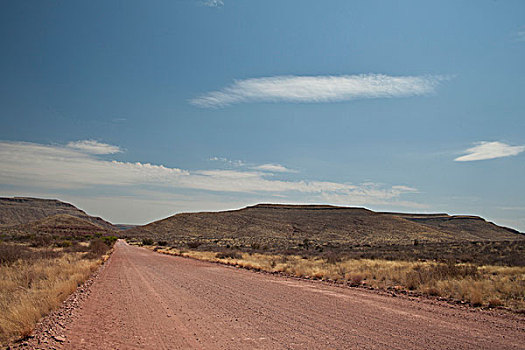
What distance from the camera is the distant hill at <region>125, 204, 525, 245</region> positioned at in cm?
9306

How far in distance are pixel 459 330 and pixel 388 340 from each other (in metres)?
2.04

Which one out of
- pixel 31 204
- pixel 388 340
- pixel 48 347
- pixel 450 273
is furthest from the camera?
pixel 31 204

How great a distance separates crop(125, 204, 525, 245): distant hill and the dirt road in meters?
71.8

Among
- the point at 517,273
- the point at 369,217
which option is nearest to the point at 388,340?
the point at 517,273

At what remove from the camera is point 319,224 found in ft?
356

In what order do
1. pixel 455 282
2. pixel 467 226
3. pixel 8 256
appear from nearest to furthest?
pixel 455 282
pixel 8 256
pixel 467 226

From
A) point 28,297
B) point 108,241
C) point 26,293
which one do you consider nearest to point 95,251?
point 26,293

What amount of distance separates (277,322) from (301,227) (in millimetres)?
97332

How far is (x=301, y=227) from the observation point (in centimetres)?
10519

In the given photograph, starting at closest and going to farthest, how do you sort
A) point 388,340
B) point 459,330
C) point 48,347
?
point 48,347 < point 388,340 < point 459,330

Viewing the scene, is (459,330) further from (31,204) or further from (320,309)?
(31,204)

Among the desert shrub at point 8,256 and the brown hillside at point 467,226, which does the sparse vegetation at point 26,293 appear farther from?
the brown hillside at point 467,226

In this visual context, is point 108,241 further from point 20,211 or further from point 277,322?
point 20,211

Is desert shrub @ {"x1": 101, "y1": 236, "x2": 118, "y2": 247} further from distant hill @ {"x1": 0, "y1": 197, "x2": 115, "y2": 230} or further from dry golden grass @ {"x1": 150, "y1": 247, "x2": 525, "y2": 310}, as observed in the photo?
distant hill @ {"x1": 0, "y1": 197, "x2": 115, "y2": 230}
